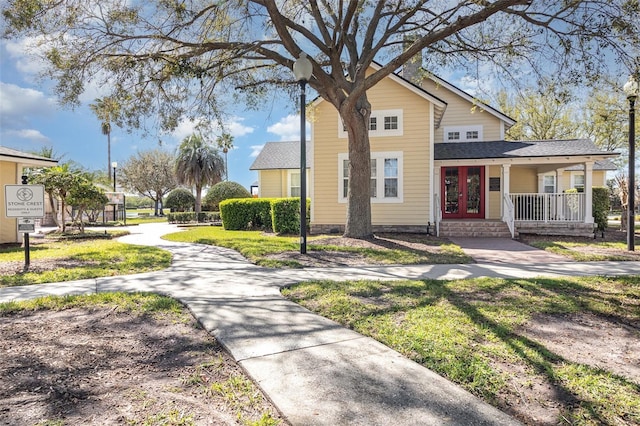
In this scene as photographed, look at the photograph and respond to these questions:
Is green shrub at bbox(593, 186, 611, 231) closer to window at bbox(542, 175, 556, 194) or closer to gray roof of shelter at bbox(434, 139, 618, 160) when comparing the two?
gray roof of shelter at bbox(434, 139, 618, 160)

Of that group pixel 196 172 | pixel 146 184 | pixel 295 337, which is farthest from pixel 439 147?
pixel 146 184

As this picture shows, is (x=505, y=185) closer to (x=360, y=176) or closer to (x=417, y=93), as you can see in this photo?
(x=417, y=93)

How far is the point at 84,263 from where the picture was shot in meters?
7.78

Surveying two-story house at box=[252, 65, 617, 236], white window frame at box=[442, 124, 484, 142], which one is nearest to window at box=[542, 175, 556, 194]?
two-story house at box=[252, 65, 617, 236]

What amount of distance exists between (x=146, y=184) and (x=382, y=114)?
3439 cm

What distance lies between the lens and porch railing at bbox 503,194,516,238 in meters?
12.7

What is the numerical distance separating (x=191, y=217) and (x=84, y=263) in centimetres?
1917

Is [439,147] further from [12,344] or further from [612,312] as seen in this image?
[12,344]

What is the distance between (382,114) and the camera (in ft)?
46.4

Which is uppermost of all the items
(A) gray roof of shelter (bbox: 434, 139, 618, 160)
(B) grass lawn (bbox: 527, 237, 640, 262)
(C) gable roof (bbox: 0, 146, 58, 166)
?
(A) gray roof of shelter (bbox: 434, 139, 618, 160)

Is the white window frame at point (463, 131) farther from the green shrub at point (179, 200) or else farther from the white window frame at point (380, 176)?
the green shrub at point (179, 200)

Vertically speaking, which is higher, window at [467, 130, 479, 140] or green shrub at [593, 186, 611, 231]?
window at [467, 130, 479, 140]

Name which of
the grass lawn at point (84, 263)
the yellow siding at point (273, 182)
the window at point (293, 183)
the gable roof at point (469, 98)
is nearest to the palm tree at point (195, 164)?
the yellow siding at point (273, 182)

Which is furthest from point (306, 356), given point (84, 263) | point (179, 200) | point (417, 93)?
point (179, 200)
